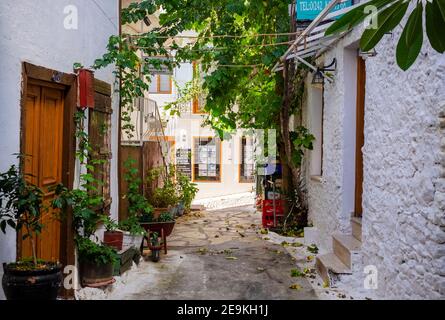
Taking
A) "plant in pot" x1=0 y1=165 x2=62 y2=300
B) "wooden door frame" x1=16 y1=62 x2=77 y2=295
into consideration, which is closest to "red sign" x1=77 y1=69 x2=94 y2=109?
"wooden door frame" x1=16 y1=62 x2=77 y2=295

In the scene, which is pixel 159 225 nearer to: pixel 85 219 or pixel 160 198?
pixel 160 198

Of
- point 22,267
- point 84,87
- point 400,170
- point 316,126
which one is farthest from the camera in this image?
point 316,126

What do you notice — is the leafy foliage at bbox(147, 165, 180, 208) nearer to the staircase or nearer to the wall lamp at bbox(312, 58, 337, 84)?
the wall lamp at bbox(312, 58, 337, 84)

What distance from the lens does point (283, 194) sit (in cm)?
1050

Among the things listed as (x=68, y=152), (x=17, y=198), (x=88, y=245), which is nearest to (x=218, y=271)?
(x=88, y=245)

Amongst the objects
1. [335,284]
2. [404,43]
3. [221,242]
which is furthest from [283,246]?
[404,43]

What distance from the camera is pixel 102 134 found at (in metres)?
Result: 6.58

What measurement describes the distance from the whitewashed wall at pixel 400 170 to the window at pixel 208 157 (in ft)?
34.1

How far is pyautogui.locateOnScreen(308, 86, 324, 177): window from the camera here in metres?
9.55

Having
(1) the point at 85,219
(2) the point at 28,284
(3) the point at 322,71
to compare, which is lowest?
(2) the point at 28,284

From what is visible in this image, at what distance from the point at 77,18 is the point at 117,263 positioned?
2.73 metres

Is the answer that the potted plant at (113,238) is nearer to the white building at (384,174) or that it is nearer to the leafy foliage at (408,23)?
the white building at (384,174)

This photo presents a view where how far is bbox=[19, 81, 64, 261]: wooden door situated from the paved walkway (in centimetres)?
109

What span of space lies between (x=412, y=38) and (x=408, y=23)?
59mm
